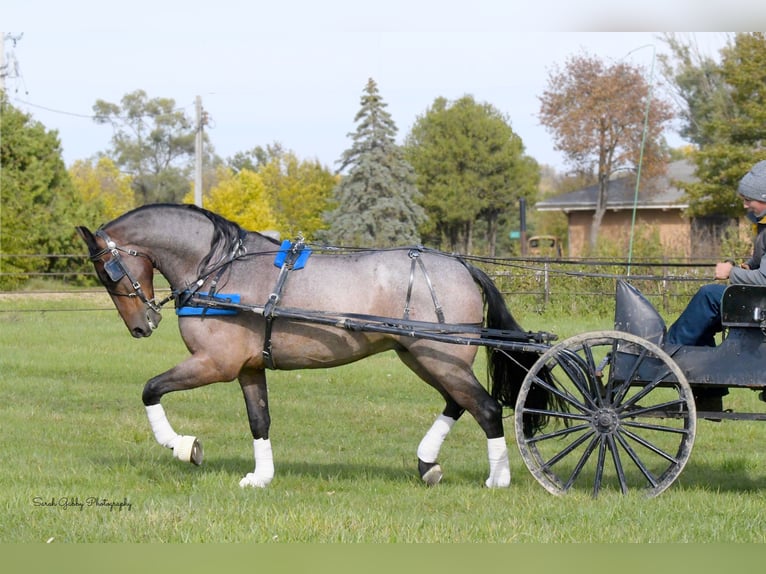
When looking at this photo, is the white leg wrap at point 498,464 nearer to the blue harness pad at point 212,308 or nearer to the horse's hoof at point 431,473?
the horse's hoof at point 431,473

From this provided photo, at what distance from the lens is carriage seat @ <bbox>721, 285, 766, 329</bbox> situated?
640 centimetres

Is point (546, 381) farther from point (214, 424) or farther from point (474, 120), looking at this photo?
point (474, 120)

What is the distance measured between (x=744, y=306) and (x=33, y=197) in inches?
1257

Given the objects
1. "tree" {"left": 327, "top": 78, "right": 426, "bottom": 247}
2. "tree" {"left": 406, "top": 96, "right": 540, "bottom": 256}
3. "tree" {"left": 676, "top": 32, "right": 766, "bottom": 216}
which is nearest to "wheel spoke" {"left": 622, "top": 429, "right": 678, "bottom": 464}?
"tree" {"left": 676, "top": 32, "right": 766, "bottom": 216}

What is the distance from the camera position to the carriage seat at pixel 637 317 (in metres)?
6.84

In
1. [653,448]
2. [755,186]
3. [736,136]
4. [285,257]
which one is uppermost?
[736,136]

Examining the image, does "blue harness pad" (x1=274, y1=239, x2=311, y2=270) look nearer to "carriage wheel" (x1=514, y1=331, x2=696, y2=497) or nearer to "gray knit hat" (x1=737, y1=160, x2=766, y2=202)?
"carriage wheel" (x1=514, y1=331, x2=696, y2=497)

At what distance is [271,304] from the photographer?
7.29 m

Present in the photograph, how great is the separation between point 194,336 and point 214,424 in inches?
136

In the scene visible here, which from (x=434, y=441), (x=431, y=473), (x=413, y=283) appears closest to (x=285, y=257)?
(x=413, y=283)

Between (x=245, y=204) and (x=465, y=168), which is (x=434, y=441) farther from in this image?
(x=465, y=168)

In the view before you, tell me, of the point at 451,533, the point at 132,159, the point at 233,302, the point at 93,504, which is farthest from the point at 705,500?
the point at 132,159

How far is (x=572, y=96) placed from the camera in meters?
47.7

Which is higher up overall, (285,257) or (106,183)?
(106,183)
